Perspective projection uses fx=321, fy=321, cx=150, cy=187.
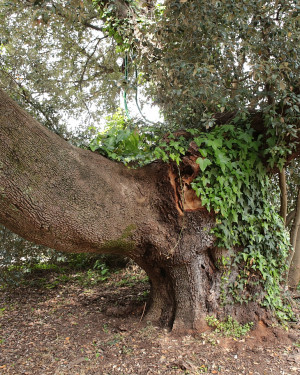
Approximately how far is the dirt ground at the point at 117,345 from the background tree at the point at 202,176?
0.31 metres

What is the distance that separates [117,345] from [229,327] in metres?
1.35

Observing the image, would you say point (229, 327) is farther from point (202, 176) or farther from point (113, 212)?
point (113, 212)

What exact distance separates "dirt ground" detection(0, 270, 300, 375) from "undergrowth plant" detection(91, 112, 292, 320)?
22.4 inches

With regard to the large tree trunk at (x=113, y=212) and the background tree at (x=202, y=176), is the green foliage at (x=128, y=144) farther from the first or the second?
the large tree trunk at (x=113, y=212)

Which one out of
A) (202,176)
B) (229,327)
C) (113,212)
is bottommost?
(229,327)

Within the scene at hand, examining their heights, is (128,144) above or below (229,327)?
above

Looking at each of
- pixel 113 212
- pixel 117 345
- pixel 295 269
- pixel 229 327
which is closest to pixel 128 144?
pixel 113 212

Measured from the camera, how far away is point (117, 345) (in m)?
3.68

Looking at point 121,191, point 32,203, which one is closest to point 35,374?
point 32,203

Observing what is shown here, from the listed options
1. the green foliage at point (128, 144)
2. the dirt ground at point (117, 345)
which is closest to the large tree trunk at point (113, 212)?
the green foliage at point (128, 144)

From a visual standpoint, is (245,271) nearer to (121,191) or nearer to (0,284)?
(121,191)

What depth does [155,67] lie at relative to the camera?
4059 millimetres

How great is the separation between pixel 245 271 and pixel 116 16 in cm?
464

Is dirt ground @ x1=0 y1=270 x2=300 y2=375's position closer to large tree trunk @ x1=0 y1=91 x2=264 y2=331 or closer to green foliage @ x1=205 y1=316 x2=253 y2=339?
green foliage @ x1=205 y1=316 x2=253 y2=339
